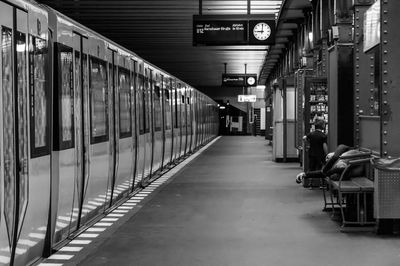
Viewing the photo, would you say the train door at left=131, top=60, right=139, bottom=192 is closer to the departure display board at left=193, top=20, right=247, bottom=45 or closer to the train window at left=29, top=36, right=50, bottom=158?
the departure display board at left=193, top=20, right=247, bottom=45

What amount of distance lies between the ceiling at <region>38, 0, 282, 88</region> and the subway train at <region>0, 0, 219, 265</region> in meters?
8.29

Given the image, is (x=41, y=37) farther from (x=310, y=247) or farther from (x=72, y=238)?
(x=310, y=247)

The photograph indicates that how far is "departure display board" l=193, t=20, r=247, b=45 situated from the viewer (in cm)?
1720

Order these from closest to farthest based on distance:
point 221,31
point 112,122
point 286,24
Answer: point 112,122 < point 221,31 < point 286,24

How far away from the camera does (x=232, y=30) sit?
17266 mm

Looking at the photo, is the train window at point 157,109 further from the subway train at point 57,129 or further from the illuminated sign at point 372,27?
the illuminated sign at point 372,27

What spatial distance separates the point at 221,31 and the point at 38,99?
1148 centimetres

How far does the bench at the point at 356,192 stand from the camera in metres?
8.61

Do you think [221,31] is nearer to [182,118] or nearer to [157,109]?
[157,109]

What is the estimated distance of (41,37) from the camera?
630 cm

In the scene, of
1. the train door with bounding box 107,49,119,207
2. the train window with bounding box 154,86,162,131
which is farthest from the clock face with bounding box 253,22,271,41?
the train door with bounding box 107,49,119,207

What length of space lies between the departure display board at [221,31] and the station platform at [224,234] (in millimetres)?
5096

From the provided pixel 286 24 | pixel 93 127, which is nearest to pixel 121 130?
pixel 93 127

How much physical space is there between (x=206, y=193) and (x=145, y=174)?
1746mm
